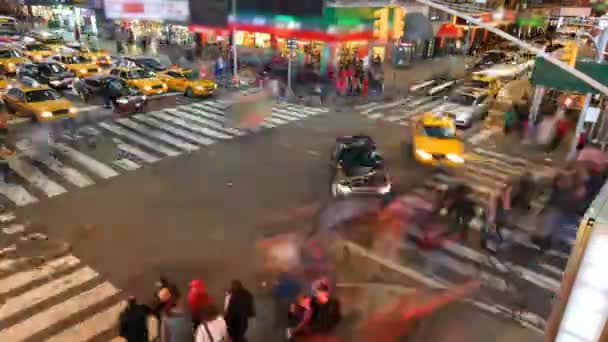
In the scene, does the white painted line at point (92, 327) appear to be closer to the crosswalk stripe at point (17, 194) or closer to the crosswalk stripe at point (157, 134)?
the crosswalk stripe at point (17, 194)

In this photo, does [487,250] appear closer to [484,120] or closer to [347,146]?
[347,146]

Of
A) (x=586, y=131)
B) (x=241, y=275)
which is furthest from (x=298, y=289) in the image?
(x=586, y=131)

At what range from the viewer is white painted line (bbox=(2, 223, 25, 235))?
10.7 m

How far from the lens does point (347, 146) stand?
13539 mm

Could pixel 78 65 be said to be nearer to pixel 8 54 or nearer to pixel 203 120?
pixel 8 54

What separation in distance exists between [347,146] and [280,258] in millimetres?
4778

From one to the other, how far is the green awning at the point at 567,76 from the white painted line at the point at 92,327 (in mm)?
16039

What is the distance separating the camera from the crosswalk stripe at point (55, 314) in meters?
7.66

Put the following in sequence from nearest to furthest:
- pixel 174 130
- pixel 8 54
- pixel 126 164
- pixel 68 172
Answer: pixel 68 172 < pixel 126 164 < pixel 174 130 < pixel 8 54

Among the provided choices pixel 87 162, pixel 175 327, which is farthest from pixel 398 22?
pixel 175 327

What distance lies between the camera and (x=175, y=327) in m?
6.47

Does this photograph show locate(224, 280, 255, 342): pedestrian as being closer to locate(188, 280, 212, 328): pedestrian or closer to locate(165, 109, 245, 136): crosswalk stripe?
locate(188, 280, 212, 328): pedestrian

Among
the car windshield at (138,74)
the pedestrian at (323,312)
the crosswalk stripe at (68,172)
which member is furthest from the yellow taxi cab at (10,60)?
the pedestrian at (323,312)

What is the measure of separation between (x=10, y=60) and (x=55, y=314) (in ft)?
81.9
